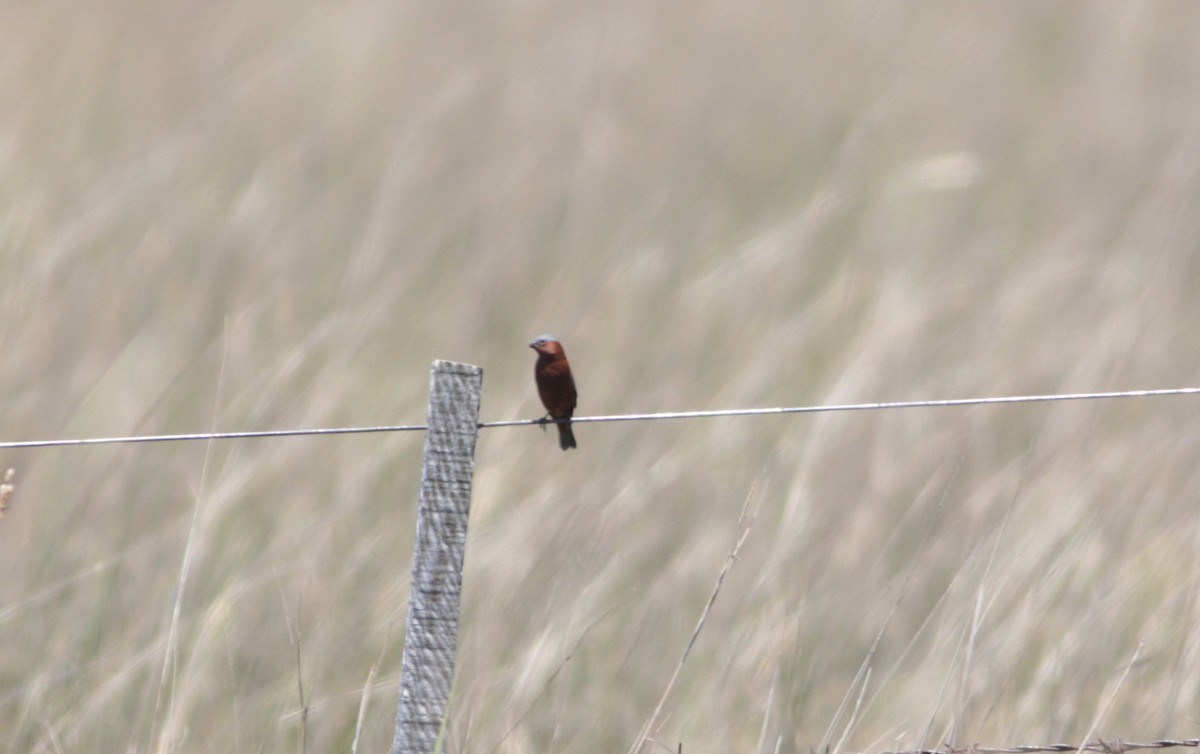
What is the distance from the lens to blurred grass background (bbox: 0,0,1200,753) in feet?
8.03

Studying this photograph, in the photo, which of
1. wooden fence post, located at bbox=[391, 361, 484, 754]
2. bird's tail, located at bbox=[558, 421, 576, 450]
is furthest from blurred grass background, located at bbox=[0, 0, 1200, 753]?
wooden fence post, located at bbox=[391, 361, 484, 754]

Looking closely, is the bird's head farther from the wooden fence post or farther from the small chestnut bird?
the wooden fence post

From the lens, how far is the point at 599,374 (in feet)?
10.7

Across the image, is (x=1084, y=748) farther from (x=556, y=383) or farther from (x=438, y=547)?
(x=556, y=383)

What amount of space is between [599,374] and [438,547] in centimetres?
158

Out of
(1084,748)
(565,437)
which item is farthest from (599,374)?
(1084,748)

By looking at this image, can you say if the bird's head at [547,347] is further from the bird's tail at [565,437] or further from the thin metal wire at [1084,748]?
the thin metal wire at [1084,748]

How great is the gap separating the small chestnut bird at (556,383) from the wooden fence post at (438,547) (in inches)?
41.5

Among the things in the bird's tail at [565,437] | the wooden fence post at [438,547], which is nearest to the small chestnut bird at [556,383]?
the bird's tail at [565,437]

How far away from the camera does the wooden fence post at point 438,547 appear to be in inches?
66.2

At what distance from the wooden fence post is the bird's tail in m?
1.14

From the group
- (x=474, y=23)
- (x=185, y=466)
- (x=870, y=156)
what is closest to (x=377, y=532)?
(x=185, y=466)

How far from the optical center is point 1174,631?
2576mm

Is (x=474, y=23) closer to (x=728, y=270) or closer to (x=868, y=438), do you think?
(x=728, y=270)
